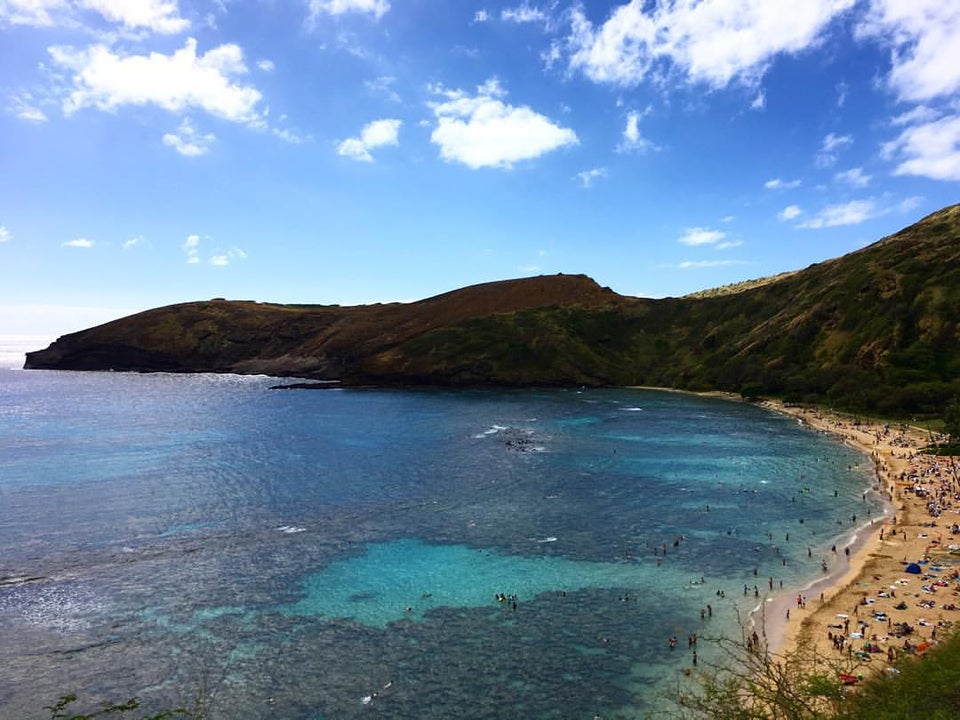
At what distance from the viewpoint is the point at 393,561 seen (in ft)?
169

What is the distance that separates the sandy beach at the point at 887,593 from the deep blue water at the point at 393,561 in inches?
106

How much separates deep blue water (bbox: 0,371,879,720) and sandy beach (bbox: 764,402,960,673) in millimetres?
2682

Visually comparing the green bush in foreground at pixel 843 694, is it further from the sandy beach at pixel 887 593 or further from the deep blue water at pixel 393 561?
the deep blue water at pixel 393 561

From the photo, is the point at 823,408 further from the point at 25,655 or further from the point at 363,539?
the point at 25,655

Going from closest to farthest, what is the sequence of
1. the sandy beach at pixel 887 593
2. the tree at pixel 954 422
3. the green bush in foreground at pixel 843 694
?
1. the green bush in foreground at pixel 843 694
2. the sandy beach at pixel 887 593
3. the tree at pixel 954 422

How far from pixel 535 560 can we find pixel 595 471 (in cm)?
3472

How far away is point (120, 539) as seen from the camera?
5634 cm

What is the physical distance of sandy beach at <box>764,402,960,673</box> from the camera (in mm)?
36000

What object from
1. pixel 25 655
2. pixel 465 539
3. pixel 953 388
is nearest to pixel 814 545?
pixel 465 539

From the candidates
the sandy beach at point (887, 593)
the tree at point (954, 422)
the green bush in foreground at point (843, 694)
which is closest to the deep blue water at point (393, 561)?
the sandy beach at point (887, 593)

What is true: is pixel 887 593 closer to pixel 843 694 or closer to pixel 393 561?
pixel 843 694

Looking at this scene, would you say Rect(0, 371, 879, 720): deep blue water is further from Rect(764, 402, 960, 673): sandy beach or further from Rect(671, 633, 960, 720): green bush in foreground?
Rect(671, 633, 960, 720): green bush in foreground

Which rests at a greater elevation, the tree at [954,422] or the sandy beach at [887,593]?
the tree at [954,422]

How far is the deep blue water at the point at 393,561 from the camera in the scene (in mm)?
33812
